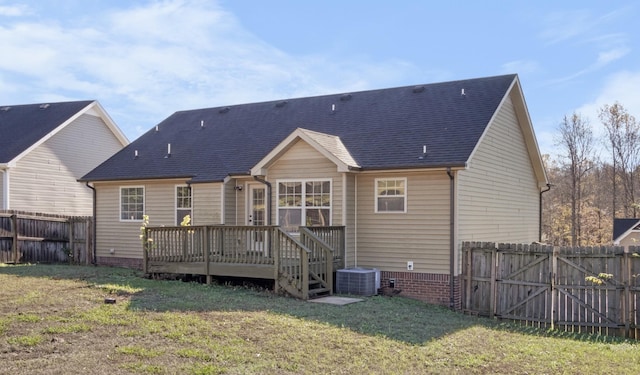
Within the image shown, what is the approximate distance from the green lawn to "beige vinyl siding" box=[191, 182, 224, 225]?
15.6ft

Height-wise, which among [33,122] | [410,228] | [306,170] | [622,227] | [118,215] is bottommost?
Result: [622,227]

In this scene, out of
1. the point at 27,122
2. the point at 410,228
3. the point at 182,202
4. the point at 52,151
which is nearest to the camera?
the point at 410,228

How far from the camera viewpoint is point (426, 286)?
1334cm

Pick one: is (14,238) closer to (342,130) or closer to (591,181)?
(342,130)

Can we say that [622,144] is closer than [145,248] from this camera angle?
No

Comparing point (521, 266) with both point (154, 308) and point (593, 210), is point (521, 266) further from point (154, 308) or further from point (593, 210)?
point (593, 210)

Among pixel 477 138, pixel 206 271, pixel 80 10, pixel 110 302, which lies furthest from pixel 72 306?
pixel 477 138

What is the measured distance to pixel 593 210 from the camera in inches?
1395

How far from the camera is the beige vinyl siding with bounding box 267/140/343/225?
13969 mm

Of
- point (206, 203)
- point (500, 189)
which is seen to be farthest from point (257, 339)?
point (500, 189)

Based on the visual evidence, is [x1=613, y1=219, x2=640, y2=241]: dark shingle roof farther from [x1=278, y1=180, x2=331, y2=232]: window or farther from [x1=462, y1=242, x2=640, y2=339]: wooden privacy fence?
[x1=278, y1=180, x2=331, y2=232]: window

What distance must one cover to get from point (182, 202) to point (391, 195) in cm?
694

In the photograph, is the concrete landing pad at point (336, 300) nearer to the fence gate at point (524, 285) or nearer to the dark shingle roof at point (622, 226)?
the fence gate at point (524, 285)

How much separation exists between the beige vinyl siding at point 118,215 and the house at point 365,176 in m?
0.04
